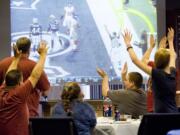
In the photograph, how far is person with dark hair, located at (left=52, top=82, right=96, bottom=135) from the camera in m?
4.23

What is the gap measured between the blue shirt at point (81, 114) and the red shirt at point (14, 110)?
1.08 feet

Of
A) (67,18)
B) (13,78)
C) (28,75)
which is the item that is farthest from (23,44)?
(67,18)

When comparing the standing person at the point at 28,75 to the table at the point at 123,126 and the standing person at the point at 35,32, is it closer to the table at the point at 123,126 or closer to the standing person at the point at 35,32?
the table at the point at 123,126

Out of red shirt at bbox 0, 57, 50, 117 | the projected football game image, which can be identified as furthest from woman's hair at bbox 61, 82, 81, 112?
the projected football game image

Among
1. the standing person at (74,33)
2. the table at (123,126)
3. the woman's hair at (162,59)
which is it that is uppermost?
the standing person at (74,33)

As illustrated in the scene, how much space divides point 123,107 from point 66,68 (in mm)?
1890

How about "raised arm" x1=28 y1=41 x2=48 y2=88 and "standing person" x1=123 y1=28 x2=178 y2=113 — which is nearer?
"raised arm" x1=28 y1=41 x2=48 y2=88

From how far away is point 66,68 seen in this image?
22.1ft

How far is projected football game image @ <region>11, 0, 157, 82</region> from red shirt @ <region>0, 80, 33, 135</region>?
2.65 metres

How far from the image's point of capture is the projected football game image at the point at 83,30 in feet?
21.8

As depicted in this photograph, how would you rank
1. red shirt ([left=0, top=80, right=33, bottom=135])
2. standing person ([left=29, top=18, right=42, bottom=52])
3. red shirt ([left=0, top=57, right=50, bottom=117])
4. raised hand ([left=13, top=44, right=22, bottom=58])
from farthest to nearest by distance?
standing person ([left=29, top=18, right=42, bottom=52])
red shirt ([left=0, top=57, right=50, bottom=117])
raised hand ([left=13, top=44, right=22, bottom=58])
red shirt ([left=0, top=80, right=33, bottom=135])

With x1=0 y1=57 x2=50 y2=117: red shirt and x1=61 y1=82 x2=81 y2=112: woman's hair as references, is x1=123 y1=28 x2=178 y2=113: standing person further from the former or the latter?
x1=0 y1=57 x2=50 y2=117: red shirt

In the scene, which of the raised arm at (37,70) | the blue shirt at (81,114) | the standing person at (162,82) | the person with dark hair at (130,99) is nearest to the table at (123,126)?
the person with dark hair at (130,99)

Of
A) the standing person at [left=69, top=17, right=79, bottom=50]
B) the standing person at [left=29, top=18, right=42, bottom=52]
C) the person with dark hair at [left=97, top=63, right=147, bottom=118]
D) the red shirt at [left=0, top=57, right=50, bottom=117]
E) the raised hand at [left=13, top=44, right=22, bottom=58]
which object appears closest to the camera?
the raised hand at [left=13, top=44, right=22, bottom=58]
